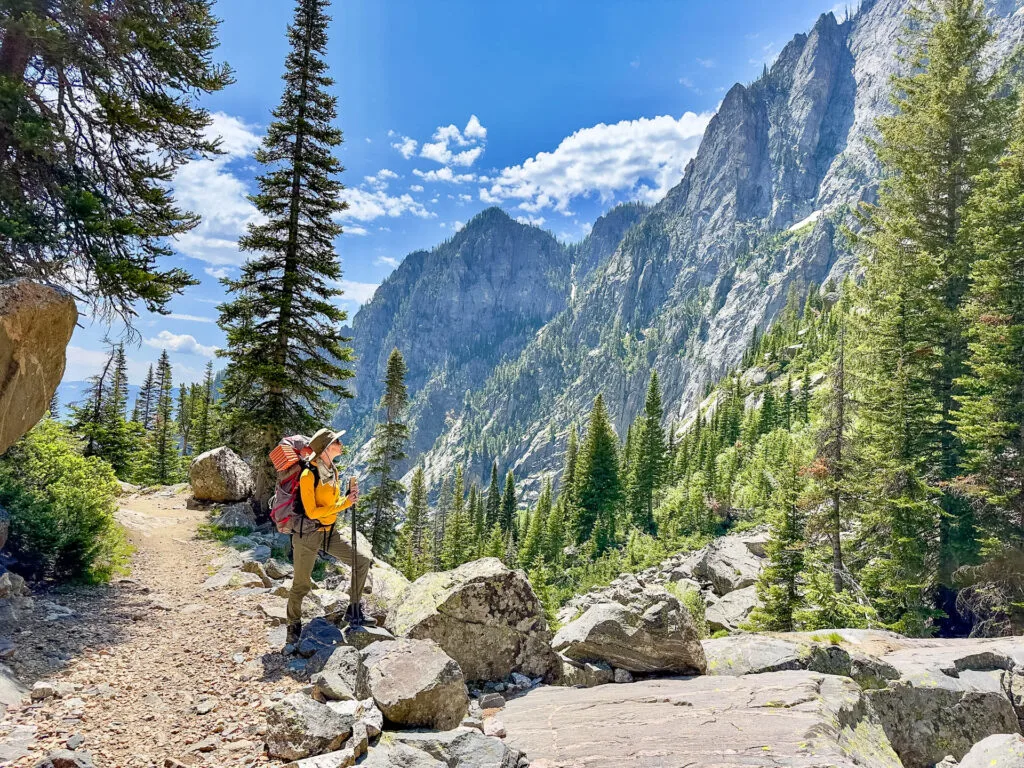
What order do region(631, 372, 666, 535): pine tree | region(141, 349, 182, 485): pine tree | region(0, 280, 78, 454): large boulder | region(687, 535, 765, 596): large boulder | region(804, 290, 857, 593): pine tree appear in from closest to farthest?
region(0, 280, 78, 454): large boulder
region(804, 290, 857, 593): pine tree
region(687, 535, 765, 596): large boulder
region(141, 349, 182, 485): pine tree
region(631, 372, 666, 535): pine tree

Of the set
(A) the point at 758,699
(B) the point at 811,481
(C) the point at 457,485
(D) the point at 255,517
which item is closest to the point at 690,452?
(C) the point at 457,485

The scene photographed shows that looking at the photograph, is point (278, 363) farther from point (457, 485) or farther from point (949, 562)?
point (457, 485)

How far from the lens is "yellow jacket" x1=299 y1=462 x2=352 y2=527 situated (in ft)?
22.3

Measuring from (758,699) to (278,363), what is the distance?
49.4ft

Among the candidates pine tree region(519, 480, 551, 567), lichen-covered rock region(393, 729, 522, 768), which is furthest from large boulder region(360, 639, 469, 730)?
pine tree region(519, 480, 551, 567)

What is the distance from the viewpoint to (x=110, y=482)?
10.8 metres

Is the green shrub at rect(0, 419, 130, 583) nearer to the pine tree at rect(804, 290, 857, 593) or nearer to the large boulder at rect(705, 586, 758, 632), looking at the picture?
the large boulder at rect(705, 586, 758, 632)

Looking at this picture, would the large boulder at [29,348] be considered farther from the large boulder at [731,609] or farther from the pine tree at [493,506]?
the pine tree at [493,506]

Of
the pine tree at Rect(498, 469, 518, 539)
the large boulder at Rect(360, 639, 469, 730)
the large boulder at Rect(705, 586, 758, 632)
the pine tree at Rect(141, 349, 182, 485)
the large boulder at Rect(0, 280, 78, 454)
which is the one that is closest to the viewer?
the large boulder at Rect(360, 639, 469, 730)

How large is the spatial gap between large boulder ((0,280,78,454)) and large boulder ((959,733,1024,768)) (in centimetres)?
1255

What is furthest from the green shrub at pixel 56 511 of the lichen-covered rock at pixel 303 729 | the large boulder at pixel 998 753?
the large boulder at pixel 998 753

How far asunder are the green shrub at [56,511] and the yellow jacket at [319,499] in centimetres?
528

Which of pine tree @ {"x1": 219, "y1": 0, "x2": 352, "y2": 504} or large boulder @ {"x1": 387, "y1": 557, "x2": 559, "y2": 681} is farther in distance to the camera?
pine tree @ {"x1": 219, "y1": 0, "x2": 352, "y2": 504}

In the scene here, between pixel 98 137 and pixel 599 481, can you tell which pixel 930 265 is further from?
pixel 599 481
